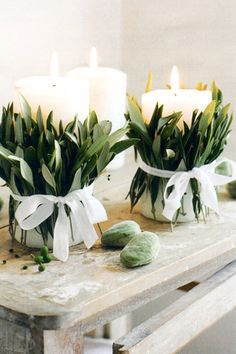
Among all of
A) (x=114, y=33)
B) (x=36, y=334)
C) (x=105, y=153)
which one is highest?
(x=114, y=33)

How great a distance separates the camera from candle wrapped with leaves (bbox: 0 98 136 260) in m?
0.75

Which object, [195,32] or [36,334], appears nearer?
[36,334]

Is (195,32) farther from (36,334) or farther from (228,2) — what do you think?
(36,334)

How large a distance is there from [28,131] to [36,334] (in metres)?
0.24

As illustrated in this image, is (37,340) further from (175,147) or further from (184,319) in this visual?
(175,147)

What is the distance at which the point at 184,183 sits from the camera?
0.85 meters

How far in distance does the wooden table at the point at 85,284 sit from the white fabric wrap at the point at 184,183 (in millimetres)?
33

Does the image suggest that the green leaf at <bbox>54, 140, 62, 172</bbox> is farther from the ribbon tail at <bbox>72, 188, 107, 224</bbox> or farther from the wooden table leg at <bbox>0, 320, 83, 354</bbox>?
the wooden table leg at <bbox>0, 320, 83, 354</bbox>

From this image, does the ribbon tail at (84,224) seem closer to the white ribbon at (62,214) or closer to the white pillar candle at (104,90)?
the white ribbon at (62,214)

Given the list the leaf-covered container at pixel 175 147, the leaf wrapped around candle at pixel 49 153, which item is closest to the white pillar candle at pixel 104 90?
the leaf-covered container at pixel 175 147

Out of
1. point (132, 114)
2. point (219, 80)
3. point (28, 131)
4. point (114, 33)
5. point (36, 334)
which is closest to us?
point (36, 334)

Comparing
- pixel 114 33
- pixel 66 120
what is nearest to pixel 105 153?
pixel 66 120

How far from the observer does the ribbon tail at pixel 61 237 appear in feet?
2.44

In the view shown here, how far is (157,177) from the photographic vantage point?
0.87 metres
